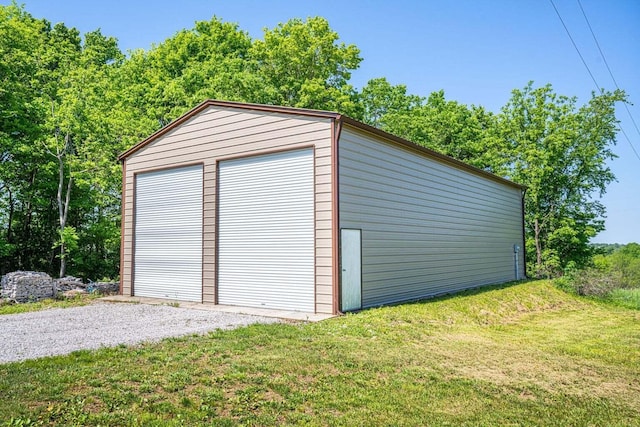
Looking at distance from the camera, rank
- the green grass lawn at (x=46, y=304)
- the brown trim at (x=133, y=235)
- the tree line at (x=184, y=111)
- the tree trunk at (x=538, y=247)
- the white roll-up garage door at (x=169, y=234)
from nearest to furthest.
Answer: the green grass lawn at (x=46, y=304) < the white roll-up garage door at (x=169, y=234) < the brown trim at (x=133, y=235) < the tree line at (x=184, y=111) < the tree trunk at (x=538, y=247)

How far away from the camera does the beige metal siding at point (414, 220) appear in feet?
33.8

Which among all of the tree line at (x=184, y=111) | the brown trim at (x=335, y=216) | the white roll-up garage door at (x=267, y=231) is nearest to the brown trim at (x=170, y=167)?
the white roll-up garage door at (x=267, y=231)

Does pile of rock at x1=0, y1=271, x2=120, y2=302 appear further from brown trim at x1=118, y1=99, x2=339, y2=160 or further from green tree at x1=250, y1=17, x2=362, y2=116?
green tree at x1=250, y1=17, x2=362, y2=116

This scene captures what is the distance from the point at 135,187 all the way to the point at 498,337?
11.0 metres

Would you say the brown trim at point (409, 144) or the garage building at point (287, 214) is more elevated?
the brown trim at point (409, 144)

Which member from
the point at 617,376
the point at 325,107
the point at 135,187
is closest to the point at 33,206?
the point at 135,187

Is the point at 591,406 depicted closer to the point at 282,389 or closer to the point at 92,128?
the point at 282,389

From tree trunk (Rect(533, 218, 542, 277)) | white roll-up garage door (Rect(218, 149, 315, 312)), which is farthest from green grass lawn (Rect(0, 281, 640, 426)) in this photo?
tree trunk (Rect(533, 218, 542, 277))

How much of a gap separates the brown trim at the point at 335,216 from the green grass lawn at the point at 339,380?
0.94 meters

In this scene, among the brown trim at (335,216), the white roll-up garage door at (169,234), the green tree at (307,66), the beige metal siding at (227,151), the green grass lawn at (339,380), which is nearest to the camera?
the green grass lawn at (339,380)

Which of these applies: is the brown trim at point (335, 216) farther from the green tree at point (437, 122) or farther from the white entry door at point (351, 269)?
the green tree at point (437, 122)

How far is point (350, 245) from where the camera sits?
32.4ft

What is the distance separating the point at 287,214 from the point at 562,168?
20.6 meters

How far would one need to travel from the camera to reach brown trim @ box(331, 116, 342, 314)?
9.30 metres
